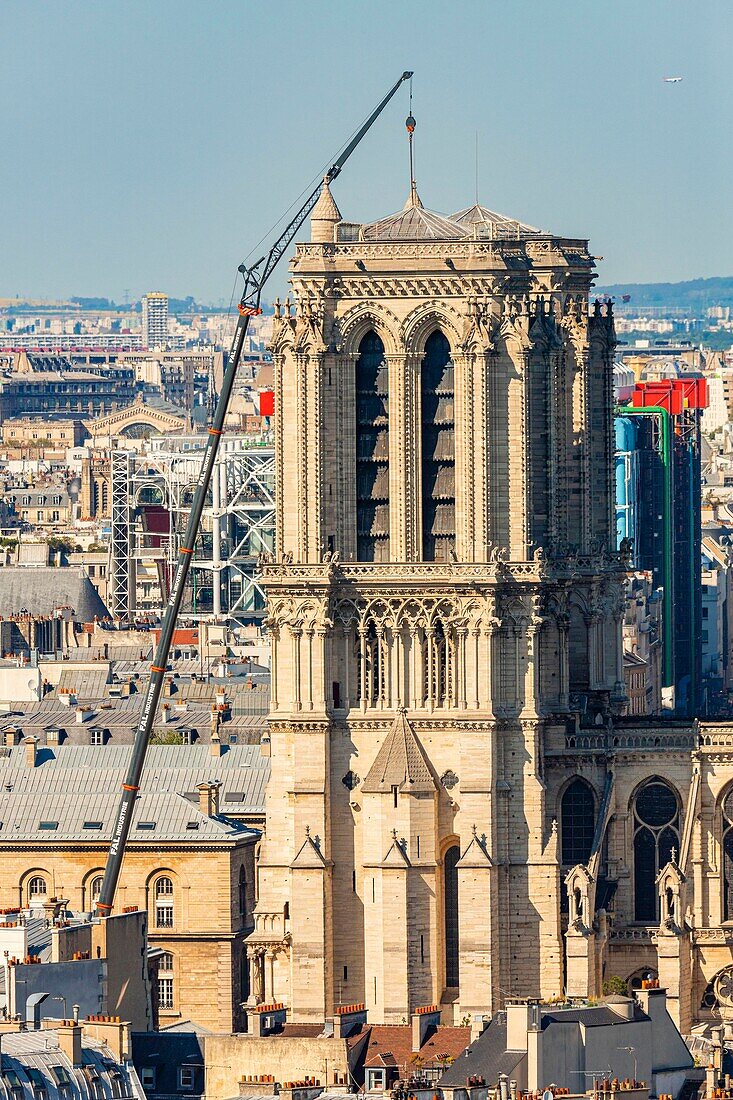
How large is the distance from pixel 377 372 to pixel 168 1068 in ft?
90.0

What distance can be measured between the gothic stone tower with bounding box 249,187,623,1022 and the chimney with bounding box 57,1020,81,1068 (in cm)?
3195

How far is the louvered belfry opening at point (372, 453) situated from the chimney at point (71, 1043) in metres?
35.2

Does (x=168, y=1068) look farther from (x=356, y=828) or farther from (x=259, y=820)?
(x=259, y=820)

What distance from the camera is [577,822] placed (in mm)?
155375

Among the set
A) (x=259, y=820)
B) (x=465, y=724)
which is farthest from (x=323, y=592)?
(x=259, y=820)

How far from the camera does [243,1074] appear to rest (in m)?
129

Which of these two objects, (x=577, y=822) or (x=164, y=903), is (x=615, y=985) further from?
(x=164, y=903)

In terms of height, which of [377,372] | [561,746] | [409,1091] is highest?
[377,372]

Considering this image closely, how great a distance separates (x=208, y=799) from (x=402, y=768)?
19562mm

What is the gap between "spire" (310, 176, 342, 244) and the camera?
504 feet

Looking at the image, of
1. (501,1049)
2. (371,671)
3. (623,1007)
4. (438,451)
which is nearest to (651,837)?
(371,671)

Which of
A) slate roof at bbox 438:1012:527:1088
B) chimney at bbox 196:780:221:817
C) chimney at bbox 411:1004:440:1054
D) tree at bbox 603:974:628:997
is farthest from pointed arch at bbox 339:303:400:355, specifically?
slate roof at bbox 438:1012:527:1088

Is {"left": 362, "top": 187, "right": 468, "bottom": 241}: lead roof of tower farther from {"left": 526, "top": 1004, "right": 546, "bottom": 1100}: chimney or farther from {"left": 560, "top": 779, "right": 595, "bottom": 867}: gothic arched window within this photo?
{"left": 526, "top": 1004, "right": 546, "bottom": 1100}: chimney

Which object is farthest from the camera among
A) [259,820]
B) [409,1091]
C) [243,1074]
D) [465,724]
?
[259,820]
